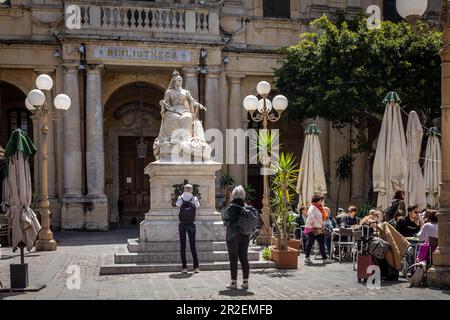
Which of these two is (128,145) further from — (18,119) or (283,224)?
(283,224)

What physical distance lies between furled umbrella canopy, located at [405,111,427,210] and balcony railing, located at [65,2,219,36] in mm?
11426

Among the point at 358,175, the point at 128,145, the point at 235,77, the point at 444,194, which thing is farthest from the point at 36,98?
the point at 358,175

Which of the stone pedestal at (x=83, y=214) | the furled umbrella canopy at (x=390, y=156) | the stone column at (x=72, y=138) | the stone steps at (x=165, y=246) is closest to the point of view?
the stone steps at (x=165, y=246)

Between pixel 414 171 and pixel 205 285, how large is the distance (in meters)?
6.43

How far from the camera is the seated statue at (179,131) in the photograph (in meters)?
14.8

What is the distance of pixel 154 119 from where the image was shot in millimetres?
29453

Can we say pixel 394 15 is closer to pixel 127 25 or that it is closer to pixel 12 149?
pixel 127 25

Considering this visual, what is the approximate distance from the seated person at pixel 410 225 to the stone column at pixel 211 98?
13.0 metres

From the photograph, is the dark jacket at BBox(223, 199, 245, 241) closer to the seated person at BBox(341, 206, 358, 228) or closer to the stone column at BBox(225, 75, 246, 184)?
the seated person at BBox(341, 206, 358, 228)

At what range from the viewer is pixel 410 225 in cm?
1359

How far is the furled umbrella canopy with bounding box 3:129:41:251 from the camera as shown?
38.2 ft

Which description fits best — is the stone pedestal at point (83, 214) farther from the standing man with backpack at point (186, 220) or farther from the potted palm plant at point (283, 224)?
the standing man with backpack at point (186, 220)

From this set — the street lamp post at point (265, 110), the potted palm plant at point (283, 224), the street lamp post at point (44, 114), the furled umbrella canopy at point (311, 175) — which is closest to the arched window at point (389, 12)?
the furled umbrella canopy at point (311, 175)
